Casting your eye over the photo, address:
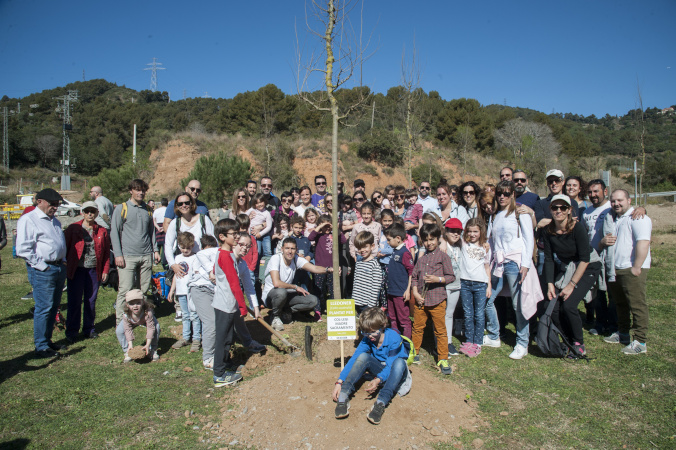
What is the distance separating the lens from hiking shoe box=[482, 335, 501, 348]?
223 inches

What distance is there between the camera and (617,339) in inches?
227

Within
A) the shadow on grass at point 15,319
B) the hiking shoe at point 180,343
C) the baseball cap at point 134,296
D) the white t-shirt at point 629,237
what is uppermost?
the white t-shirt at point 629,237

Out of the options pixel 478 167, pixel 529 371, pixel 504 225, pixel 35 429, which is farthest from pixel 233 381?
pixel 478 167

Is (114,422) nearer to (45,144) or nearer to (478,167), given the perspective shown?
(478,167)

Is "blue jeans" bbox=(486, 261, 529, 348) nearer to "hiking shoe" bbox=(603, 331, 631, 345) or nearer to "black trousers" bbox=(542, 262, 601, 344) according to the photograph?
"black trousers" bbox=(542, 262, 601, 344)

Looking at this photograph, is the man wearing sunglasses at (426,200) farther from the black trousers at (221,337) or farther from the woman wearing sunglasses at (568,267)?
the black trousers at (221,337)

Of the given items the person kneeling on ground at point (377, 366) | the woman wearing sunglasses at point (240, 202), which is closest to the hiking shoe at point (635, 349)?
the person kneeling on ground at point (377, 366)

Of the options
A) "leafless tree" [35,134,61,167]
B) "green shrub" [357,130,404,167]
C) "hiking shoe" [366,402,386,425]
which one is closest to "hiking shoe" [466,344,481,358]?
"hiking shoe" [366,402,386,425]

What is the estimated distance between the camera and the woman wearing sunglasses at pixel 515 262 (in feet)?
17.0

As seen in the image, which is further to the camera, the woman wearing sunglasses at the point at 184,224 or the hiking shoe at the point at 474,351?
the woman wearing sunglasses at the point at 184,224

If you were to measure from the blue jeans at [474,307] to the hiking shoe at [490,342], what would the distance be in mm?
213

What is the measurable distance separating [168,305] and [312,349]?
14.0 ft

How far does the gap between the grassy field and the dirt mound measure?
7.5 inches

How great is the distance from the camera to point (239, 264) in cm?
514
